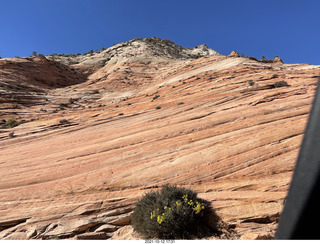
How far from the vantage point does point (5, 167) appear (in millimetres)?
8172

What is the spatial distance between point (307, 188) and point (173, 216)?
137 inches

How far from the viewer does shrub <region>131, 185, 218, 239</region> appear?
409 centimetres

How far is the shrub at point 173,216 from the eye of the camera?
4094mm

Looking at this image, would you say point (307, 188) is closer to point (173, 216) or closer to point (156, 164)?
point (173, 216)

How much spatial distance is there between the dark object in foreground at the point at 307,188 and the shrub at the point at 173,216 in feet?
10.6

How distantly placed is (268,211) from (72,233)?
4.89m

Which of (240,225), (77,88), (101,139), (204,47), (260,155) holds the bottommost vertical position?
(240,225)

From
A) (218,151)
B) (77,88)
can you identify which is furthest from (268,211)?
(77,88)

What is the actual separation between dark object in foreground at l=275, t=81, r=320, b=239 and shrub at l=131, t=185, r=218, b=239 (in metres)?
3.22

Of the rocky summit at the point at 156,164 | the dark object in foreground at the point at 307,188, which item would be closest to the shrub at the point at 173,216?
the rocky summit at the point at 156,164

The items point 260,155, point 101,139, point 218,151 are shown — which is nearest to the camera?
point 260,155

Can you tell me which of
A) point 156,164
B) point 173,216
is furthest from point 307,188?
point 156,164

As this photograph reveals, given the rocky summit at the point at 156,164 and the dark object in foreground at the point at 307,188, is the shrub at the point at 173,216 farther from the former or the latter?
the dark object in foreground at the point at 307,188
